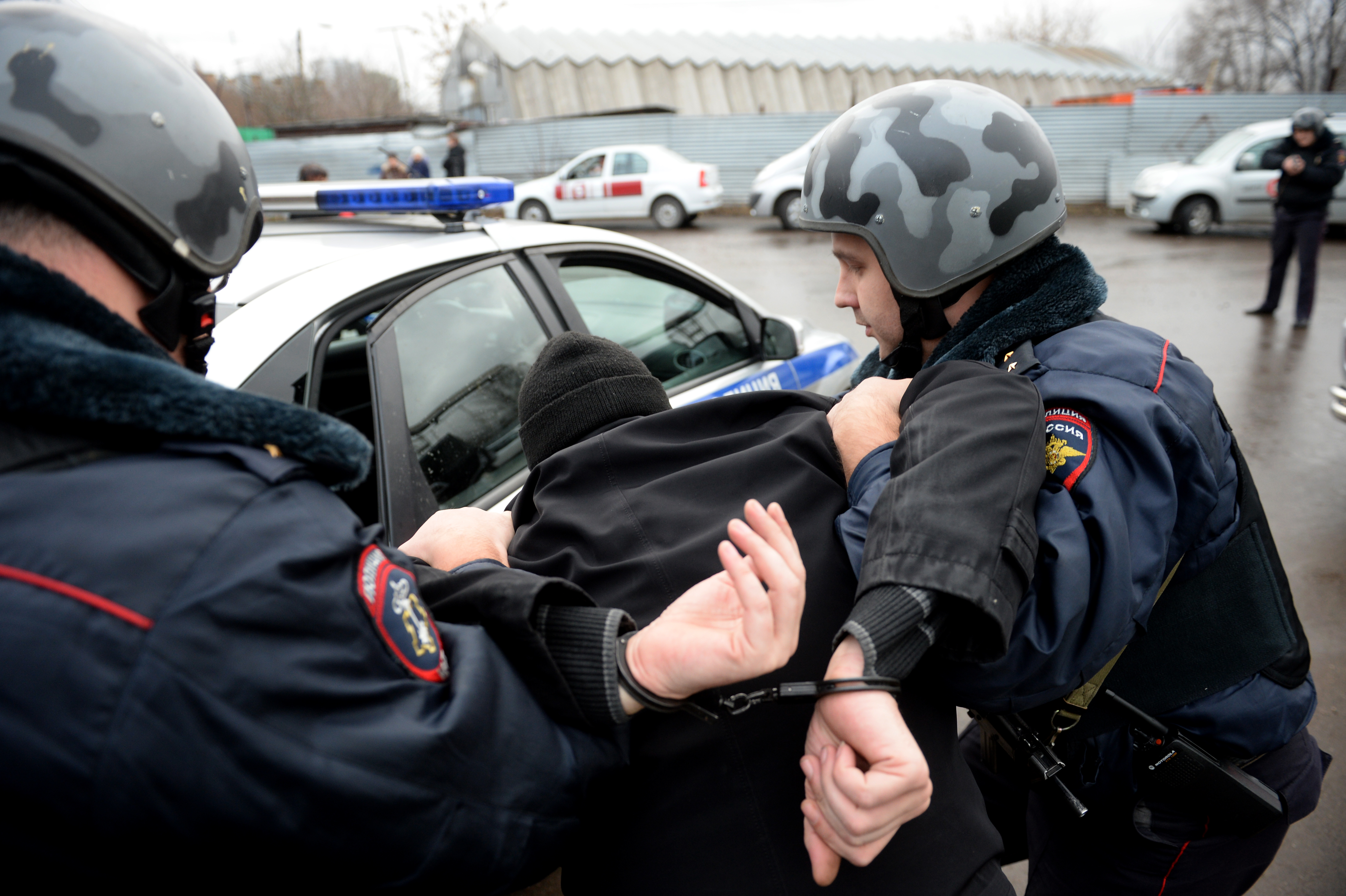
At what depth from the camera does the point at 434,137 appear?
2152 centimetres

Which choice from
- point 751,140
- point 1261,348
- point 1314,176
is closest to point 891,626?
point 1261,348

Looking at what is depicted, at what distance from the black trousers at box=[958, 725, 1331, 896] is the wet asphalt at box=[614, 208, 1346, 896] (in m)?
0.92

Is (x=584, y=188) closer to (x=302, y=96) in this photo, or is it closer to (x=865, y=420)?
(x=865, y=420)

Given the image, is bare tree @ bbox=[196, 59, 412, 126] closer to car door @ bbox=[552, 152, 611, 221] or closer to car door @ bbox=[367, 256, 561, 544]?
car door @ bbox=[552, 152, 611, 221]

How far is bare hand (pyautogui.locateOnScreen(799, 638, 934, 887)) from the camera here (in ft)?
3.12

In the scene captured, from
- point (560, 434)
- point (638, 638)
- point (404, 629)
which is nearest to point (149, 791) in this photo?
point (404, 629)

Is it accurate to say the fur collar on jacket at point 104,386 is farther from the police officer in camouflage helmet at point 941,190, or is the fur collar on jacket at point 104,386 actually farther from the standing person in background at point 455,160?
the standing person in background at point 455,160

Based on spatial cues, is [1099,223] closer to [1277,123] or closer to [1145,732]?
[1277,123]

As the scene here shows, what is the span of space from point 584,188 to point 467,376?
14393 millimetres

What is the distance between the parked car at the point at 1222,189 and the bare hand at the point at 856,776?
15.0m

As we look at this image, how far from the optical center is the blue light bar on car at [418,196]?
2.68 meters

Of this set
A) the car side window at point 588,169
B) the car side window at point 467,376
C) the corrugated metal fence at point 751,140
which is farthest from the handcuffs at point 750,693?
the corrugated metal fence at point 751,140

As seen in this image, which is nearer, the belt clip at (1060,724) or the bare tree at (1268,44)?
the belt clip at (1060,724)

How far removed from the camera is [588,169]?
1614cm
